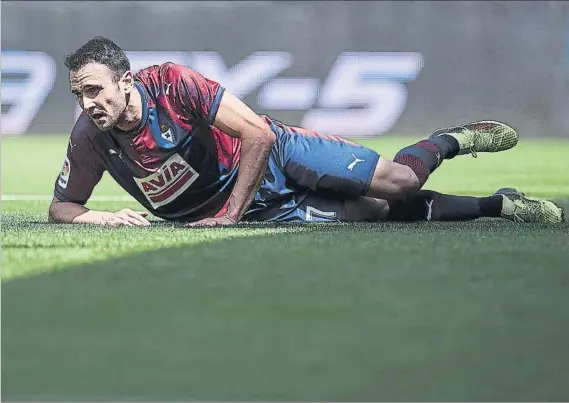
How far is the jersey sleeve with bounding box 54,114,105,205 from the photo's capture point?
5.13m

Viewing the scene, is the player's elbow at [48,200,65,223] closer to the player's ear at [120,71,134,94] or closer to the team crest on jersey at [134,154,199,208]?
the team crest on jersey at [134,154,199,208]

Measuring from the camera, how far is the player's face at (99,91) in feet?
15.5

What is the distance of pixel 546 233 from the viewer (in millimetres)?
4820

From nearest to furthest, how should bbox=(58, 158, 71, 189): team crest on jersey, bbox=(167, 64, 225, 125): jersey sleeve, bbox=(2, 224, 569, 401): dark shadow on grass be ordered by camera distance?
bbox=(2, 224, 569, 401): dark shadow on grass, bbox=(167, 64, 225, 125): jersey sleeve, bbox=(58, 158, 71, 189): team crest on jersey

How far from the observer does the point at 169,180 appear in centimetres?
509

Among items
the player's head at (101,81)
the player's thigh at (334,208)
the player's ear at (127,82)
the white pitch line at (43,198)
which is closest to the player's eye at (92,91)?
the player's head at (101,81)

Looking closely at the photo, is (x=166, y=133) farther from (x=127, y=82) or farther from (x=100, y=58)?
(x=100, y=58)

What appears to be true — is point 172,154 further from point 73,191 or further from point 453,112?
point 453,112

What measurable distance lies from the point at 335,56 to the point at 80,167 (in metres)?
7.78

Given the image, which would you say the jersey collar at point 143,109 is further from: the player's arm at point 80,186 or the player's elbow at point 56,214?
the player's elbow at point 56,214

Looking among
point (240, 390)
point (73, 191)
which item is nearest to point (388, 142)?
point (73, 191)

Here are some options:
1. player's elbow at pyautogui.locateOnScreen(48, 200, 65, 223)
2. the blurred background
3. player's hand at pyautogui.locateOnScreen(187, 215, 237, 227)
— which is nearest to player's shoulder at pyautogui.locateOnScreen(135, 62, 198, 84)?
player's hand at pyautogui.locateOnScreen(187, 215, 237, 227)

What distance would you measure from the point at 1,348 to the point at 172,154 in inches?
90.4

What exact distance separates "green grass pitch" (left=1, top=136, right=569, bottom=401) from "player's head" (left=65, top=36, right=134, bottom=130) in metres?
0.50
